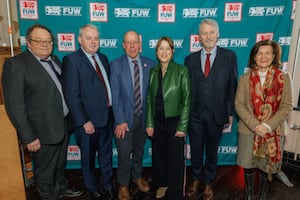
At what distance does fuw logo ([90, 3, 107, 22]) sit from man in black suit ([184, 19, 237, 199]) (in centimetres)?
121

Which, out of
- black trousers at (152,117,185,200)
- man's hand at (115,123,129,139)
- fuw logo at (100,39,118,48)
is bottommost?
black trousers at (152,117,185,200)

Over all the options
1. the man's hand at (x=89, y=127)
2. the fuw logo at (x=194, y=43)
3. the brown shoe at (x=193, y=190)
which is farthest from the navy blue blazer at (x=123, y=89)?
the brown shoe at (x=193, y=190)

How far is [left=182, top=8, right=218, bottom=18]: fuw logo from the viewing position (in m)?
2.81

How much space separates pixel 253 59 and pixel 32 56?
192 cm

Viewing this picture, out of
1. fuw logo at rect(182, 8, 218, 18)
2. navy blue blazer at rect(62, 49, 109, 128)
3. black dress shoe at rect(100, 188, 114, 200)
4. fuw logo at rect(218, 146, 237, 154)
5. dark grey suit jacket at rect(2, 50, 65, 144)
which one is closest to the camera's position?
dark grey suit jacket at rect(2, 50, 65, 144)

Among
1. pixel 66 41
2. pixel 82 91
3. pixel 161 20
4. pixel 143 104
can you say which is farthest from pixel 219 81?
pixel 66 41

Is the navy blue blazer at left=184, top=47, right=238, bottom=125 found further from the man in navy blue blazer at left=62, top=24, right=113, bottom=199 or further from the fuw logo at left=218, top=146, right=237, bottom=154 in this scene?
the fuw logo at left=218, top=146, right=237, bottom=154

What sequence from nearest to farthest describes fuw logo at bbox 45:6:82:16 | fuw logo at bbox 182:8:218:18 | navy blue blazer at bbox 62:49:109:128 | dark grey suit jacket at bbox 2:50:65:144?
dark grey suit jacket at bbox 2:50:65:144 → navy blue blazer at bbox 62:49:109:128 → fuw logo at bbox 45:6:82:16 → fuw logo at bbox 182:8:218:18

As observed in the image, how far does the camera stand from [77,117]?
2.09 m

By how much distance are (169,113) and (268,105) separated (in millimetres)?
863

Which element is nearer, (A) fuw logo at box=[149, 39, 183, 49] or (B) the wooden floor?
(B) the wooden floor

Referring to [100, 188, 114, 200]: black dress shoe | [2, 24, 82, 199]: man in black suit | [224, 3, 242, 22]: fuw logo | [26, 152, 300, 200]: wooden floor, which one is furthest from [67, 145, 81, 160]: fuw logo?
[224, 3, 242, 22]: fuw logo

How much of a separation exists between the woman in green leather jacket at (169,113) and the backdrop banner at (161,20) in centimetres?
87

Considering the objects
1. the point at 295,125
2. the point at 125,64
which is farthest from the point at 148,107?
the point at 295,125
